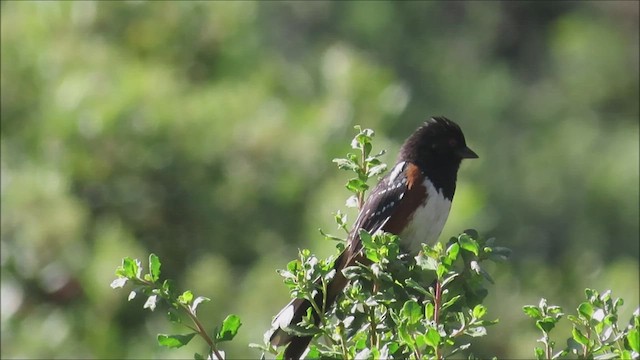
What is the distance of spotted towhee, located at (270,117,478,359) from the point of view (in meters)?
2.64

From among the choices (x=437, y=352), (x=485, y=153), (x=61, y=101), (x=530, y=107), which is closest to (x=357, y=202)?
(x=437, y=352)

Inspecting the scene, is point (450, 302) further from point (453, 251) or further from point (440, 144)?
point (440, 144)

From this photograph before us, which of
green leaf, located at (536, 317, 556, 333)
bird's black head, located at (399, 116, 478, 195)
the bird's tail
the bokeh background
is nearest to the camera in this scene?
green leaf, located at (536, 317, 556, 333)

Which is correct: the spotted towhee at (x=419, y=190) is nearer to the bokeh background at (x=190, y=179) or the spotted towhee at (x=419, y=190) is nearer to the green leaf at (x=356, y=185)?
the green leaf at (x=356, y=185)

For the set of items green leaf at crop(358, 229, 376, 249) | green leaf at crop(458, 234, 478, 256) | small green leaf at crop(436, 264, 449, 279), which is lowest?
small green leaf at crop(436, 264, 449, 279)

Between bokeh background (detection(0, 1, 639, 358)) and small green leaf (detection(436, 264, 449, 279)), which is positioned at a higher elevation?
bokeh background (detection(0, 1, 639, 358))

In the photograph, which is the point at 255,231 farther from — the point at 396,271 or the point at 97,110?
the point at 396,271

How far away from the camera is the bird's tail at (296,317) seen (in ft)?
5.84

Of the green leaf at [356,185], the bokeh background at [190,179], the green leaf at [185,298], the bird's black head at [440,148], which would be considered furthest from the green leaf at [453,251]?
the bokeh background at [190,179]

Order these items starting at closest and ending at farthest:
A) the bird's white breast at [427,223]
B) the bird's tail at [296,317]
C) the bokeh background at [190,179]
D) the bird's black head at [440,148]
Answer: the bird's tail at [296,317] → the bird's white breast at [427,223] → the bird's black head at [440,148] → the bokeh background at [190,179]

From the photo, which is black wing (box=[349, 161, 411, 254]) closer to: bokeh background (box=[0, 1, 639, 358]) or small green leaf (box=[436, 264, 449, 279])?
bokeh background (box=[0, 1, 639, 358])

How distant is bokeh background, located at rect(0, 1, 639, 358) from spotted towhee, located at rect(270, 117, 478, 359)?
0.75 meters

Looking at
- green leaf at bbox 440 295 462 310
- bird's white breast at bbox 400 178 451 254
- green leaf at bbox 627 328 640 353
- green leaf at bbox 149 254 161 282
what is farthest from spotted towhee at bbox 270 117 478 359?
green leaf at bbox 627 328 640 353

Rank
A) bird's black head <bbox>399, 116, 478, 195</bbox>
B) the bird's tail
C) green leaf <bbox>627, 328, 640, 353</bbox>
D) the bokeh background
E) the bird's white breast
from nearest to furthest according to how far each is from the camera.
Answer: green leaf <bbox>627, 328, 640, 353</bbox>
the bird's tail
the bird's white breast
bird's black head <bbox>399, 116, 478, 195</bbox>
the bokeh background
